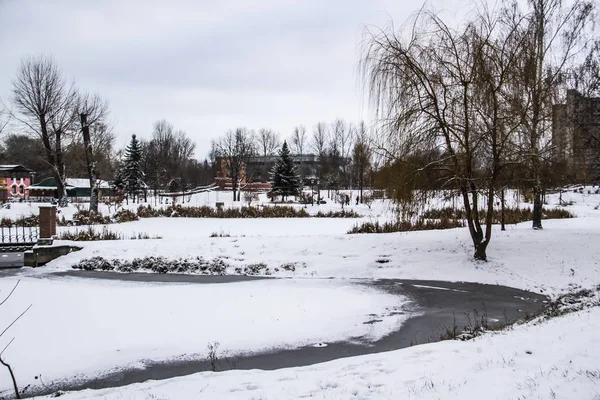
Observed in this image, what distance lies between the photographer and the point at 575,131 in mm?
13180

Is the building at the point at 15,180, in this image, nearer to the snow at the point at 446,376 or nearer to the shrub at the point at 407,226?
the shrub at the point at 407,226

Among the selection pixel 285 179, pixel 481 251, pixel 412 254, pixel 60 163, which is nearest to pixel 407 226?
pixel 412 254

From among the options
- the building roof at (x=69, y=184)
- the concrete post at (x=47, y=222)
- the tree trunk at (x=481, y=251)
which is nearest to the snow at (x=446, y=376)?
the tree trunk at (x=481, y=251)

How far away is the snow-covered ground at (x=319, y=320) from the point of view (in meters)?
4.28

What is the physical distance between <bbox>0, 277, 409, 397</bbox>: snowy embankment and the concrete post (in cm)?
363

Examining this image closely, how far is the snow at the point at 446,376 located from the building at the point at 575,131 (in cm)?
784

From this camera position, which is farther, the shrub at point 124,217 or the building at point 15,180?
the building at point 15,180

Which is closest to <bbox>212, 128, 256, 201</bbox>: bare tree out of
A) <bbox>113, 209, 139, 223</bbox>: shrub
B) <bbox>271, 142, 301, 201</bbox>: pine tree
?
<bbox>271, 142, 301, 201</bbox>: pine tree

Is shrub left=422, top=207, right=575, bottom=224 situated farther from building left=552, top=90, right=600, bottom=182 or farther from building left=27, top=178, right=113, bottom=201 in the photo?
building left=27, top=178, right=113, bottom=201

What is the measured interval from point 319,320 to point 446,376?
4.22 m

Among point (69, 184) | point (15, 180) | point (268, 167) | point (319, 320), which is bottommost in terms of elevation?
point (319, 320)

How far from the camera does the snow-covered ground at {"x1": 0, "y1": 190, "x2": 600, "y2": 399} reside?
4281 mm

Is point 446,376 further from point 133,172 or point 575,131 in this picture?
point 133,172

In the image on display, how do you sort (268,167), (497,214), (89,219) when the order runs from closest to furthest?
(497,214) → (89,219) → (268,167)
